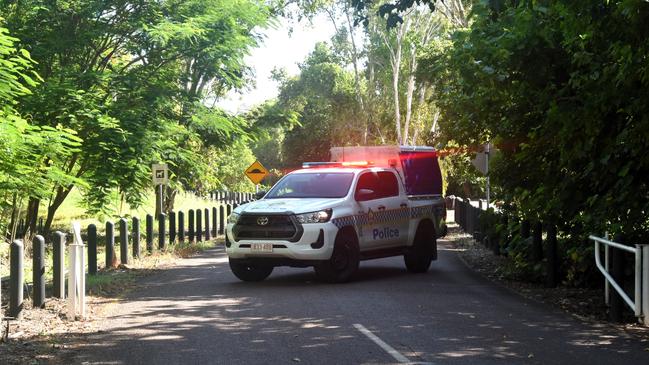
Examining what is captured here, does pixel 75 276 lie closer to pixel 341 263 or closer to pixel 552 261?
pixel 341 263

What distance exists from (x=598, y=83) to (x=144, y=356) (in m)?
6.16

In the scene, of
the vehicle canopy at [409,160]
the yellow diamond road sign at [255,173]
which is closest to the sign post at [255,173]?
the yellow diamond road sign at [255,173]

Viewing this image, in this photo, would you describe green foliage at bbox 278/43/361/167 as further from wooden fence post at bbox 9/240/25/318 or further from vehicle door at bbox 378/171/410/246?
wooden fence post at bbox 9/240/25/318

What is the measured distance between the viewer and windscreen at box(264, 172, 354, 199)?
634 inches

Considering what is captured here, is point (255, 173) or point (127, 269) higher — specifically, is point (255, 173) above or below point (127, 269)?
above

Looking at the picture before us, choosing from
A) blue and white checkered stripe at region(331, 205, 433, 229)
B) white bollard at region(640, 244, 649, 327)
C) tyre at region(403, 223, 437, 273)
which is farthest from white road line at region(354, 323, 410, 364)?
tyre at region(403, 223, 437, 273)

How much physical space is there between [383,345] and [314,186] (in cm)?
749

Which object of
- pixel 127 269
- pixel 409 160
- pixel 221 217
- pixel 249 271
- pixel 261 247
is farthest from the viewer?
pixel 221 217

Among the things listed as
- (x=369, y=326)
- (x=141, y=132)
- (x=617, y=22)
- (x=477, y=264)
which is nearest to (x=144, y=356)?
(x=369, y=326)

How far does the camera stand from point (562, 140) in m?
12.6

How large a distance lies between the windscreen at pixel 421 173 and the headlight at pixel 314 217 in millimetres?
9472

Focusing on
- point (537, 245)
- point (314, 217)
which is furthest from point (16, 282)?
point (537, 245)

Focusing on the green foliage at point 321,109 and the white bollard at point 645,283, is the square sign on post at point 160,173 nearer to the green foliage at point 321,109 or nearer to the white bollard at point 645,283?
the white bollard at point 645,283

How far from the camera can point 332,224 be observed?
15.1 m
